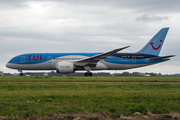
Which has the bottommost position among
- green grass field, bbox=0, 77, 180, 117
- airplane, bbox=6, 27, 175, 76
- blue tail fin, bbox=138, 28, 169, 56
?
green grass field, bbox=0, 77, 180, 117

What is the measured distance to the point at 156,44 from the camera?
33.7m

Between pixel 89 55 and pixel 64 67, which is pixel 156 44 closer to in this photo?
pixel 89 55

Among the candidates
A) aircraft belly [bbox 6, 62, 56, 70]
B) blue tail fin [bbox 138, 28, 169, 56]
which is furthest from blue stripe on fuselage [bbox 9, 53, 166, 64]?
blue tail fin [bbox 138, 28, 169, 56]

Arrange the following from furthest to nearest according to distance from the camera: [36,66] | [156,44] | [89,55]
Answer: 1. [156,44]
2. [36,66]
3. [89,55]

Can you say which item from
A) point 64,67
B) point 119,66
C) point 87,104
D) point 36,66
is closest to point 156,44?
point 119,66

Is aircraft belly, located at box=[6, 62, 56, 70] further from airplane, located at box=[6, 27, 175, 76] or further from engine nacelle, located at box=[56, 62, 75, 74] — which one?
engine nacelle, located at box=[56, 62, 75, 74]

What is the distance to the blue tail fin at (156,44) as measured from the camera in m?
33.5

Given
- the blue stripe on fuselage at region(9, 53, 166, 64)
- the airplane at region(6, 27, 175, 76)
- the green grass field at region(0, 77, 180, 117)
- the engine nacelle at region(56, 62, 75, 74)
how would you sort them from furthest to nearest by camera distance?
the blue stripe on fuselage at region(9, 53, 166, 64), the airplane at region(6, 27, 175, 76), the engine nacelle at region(56, 62, 75, 74), the green grass field at region(0, 77, 180, 117)

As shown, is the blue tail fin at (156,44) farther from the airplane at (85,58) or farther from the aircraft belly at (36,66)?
the aircraft belly at (36,66)

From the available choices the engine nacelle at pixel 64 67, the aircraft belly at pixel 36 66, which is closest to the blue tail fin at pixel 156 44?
the engine nacelle at pixel 64 67

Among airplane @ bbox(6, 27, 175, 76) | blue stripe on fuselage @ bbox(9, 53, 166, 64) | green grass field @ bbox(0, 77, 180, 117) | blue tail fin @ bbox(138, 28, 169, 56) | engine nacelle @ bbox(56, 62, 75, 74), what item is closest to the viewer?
green grass field @ bbox(0, 77, 180, 117)

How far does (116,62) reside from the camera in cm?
3203

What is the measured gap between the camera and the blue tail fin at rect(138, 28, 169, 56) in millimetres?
33469

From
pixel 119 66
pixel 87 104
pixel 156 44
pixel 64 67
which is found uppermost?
pixel 156 44
